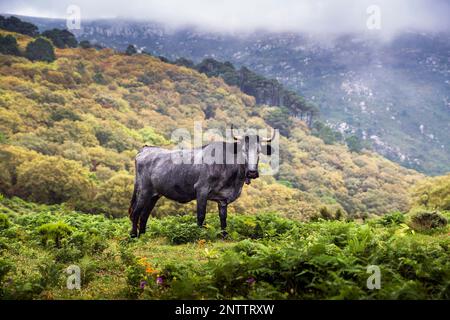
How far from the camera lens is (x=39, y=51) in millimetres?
86500

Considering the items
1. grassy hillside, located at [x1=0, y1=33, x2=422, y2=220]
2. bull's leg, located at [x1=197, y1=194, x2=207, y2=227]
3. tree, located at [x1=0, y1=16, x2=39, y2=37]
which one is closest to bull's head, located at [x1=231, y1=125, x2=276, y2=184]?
bull's leg, located at [x1=197, y1=194, x2=207, y2=227]

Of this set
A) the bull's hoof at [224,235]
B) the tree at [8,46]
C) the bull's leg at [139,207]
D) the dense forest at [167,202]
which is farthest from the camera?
the tree at [8,46]

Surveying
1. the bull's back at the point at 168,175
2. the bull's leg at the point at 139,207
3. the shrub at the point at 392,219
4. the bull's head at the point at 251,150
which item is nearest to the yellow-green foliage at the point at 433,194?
the shrub at the point at 392,219

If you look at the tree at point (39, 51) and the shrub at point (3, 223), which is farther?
the tree at point (39, 51)

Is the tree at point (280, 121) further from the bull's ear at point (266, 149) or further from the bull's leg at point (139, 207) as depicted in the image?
the bull's ear at point (266, 149)

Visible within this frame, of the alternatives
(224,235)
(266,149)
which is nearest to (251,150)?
(266,149)

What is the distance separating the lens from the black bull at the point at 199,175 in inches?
517

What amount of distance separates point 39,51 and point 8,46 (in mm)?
5103

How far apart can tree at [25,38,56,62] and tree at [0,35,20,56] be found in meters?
1.85

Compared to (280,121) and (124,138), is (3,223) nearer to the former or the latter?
(124,138)

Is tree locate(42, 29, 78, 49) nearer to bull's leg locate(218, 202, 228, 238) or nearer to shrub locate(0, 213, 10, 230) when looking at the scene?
shrub locate(0, 213, 10, 230)

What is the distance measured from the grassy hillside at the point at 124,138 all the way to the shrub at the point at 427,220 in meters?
6.37

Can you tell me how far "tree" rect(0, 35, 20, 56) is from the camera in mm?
83562
